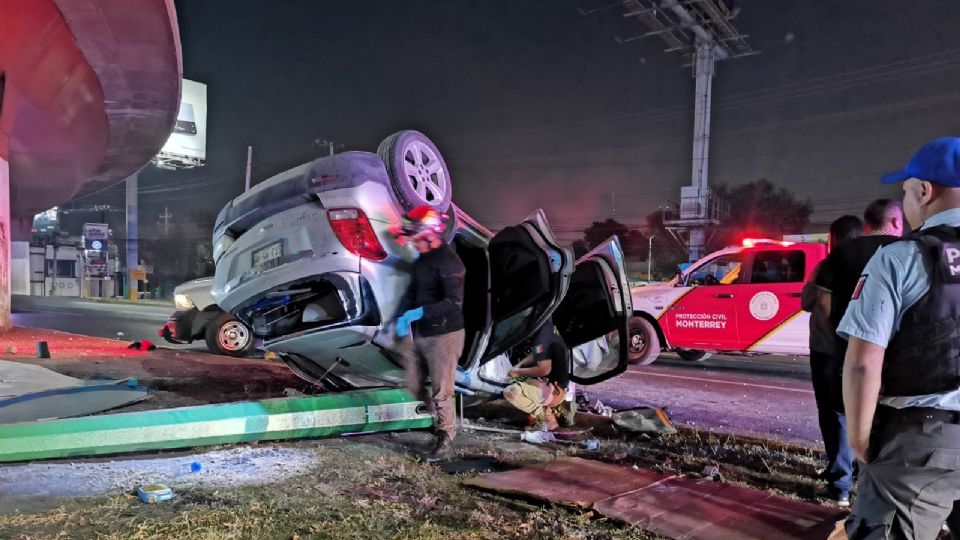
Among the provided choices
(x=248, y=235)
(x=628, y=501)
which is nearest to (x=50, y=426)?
(x=248, y=235)

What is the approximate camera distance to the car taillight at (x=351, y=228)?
416 cm

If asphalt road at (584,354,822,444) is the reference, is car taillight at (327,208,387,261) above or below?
above

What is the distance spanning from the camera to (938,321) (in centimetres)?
176

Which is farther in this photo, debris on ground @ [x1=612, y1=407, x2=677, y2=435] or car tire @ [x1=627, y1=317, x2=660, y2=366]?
car tire @ [x1=627, y1=317, x2=660, y2=366]

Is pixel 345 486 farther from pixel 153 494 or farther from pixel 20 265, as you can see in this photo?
pixel 20 265

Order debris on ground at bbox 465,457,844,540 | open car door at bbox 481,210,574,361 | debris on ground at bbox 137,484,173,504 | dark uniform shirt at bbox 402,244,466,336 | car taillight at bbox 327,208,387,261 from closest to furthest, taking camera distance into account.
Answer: debris on ground at bbox 465,457,844,540 → debris on ground at bbox 137,484,173,504 → car taillight at bbox 327,208,387,261 → dark uniform shirt at bbox 402,244,466,336 → open car door at bbox 481,210,574,361

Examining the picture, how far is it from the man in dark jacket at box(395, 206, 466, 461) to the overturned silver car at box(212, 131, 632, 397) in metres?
0.10

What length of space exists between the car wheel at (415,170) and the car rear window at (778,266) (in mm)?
6409

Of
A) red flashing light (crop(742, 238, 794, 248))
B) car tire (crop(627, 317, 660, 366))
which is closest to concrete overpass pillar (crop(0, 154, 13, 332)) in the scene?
car tire (crop(627, 317, 660, 366))

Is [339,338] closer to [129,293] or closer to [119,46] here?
[119,46]

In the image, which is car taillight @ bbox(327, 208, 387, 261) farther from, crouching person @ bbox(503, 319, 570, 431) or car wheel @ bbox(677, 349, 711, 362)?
car wheel @ bbox(677, 349, 711, 362)

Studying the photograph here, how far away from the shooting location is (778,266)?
9.55m

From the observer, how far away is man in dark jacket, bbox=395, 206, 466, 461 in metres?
4.41

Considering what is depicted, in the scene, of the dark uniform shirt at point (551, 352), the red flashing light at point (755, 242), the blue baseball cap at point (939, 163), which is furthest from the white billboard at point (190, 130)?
the blue baseball cap at point (939, 163)
